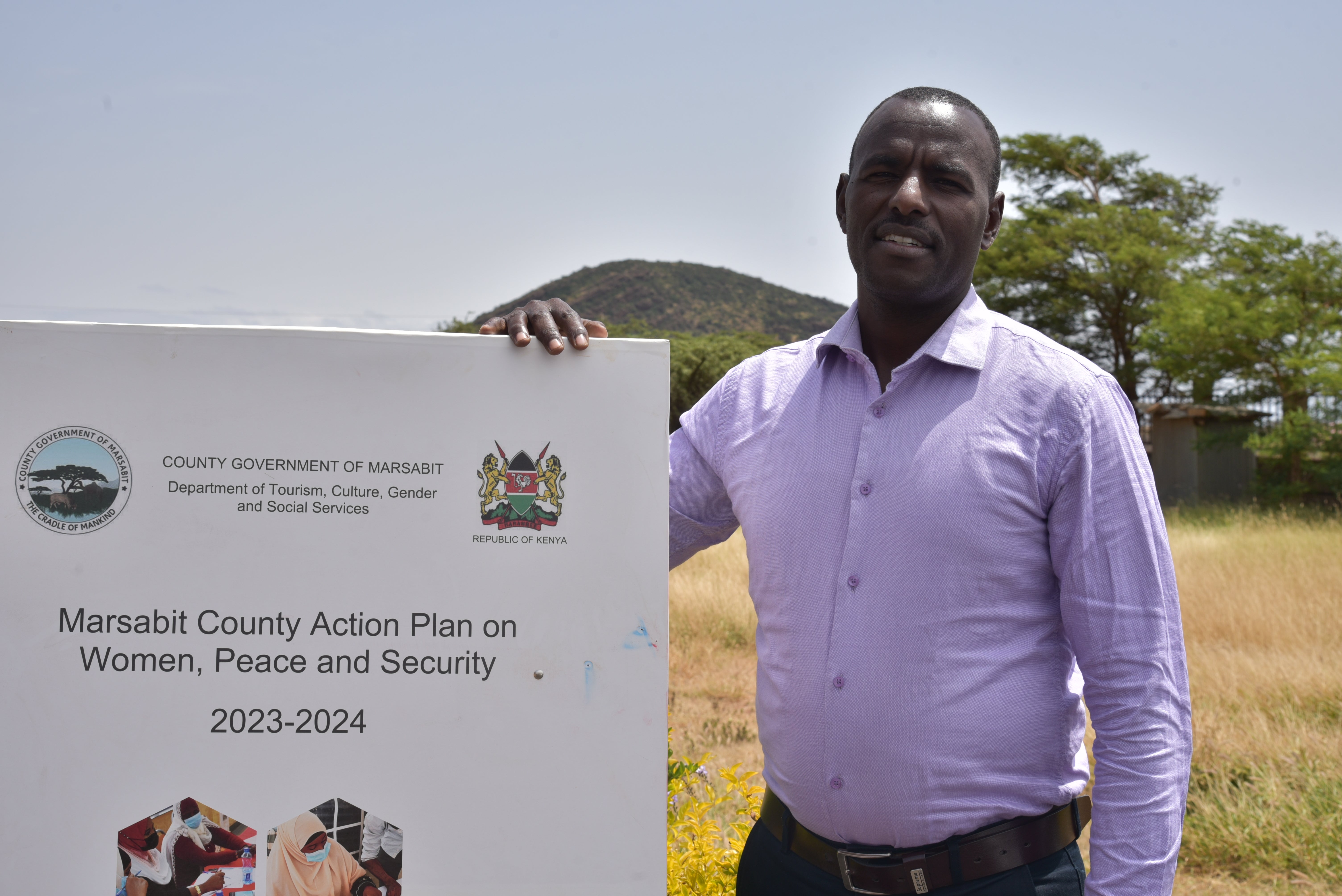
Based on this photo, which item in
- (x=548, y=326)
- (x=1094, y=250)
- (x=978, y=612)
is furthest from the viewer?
(x=1094, y=250)

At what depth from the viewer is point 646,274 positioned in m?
90.9

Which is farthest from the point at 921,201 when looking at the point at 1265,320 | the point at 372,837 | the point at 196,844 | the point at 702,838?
the point at 1265,320

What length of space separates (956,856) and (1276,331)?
963 inches

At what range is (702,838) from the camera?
306 cm

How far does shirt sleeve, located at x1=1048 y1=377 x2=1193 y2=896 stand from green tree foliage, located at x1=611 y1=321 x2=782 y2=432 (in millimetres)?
32566

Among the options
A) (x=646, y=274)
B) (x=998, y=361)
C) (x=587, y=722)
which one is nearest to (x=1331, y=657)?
(x=998, y=361)

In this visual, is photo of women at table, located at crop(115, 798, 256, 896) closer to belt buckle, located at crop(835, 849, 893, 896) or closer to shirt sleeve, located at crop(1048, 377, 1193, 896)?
belt buckle, located at crop(835, 849, 893, 896)

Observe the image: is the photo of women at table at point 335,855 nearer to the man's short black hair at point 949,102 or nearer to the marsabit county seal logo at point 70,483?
the marsabit county seal logo at point 70,483

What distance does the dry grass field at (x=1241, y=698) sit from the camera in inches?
191

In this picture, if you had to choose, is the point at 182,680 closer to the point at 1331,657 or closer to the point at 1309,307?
the point at 1331,657

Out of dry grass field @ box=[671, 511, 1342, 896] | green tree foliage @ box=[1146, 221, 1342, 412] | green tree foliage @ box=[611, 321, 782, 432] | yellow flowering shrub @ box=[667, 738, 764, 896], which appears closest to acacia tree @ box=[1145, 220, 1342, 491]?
green tree foliage @ box=[1146, 221, 1342, 412]

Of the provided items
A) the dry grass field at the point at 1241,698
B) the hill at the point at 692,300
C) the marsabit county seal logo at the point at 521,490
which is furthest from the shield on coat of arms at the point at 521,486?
the hill at the point at 692,300

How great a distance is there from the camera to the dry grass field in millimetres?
4863

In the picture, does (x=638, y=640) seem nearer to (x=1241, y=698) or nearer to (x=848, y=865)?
(x=848, y=865)
